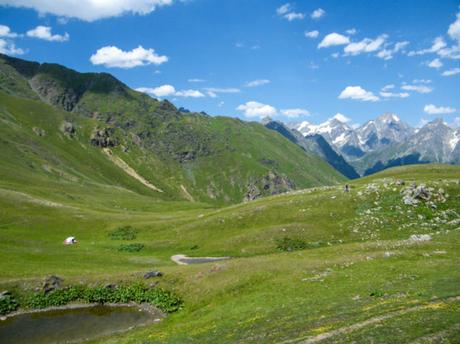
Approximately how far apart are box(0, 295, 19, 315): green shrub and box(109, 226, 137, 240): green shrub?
36.3m

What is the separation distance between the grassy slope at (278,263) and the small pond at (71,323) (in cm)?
430

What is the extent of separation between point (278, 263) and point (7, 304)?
30824mm

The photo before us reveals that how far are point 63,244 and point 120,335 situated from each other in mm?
43633

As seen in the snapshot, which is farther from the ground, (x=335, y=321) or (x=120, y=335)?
(x=335, y=321)

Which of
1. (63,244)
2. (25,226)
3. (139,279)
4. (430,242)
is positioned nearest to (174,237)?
(63,244)

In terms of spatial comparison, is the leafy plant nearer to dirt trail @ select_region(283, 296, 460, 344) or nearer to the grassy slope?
the grassy slope

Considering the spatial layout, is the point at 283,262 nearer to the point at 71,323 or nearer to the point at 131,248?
the point at 71,323

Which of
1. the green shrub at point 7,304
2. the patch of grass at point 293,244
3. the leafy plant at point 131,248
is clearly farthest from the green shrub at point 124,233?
A: the green shrub at point 7,304

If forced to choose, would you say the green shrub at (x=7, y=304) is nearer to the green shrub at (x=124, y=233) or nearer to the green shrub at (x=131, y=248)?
the green shrub at (x=131, y=248)

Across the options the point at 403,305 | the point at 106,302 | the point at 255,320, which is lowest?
the point at 106,302

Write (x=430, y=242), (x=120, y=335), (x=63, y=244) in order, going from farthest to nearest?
(x=63, y=244) < (x=430, y=242) < (x=120, y=335)

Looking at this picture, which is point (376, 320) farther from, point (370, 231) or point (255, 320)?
point (370, 231)

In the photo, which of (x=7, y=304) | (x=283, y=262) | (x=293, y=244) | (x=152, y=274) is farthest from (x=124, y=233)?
(x=283, y=262)

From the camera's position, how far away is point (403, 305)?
81.5 ft
